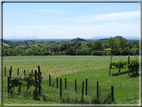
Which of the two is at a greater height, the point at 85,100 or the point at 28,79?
the point at 28,79

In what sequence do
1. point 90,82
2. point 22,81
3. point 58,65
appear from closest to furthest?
1. point 22,81
2. point 90,82
3. point 58,65

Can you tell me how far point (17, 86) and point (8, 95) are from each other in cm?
129

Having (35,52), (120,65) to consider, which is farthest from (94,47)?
(120,65)

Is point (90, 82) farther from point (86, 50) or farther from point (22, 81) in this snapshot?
point (86, 50)

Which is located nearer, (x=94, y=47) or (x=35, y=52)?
(x=35, y=52)

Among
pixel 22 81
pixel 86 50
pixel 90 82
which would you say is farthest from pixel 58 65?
pixel 86 50

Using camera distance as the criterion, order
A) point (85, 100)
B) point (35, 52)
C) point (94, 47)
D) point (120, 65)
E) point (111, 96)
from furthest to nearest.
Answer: point (94, 47)
point (35, 52)
point (120, 65)
point (111, 96)
point (85, 100)

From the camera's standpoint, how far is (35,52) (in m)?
105

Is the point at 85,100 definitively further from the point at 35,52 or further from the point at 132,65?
the point at 35,52

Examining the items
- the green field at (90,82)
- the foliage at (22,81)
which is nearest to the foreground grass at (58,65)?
the green field at (90,82)

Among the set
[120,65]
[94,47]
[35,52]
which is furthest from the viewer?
[94,47]

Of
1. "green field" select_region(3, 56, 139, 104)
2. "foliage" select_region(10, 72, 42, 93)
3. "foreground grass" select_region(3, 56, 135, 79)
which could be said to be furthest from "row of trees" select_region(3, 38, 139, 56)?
"foliage" select_region(10, 72, 42, 93)

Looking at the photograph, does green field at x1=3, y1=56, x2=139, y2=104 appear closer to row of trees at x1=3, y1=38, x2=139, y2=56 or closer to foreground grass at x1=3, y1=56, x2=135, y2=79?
foreground grass at x1=3, y1=56, x2=135, y2=79

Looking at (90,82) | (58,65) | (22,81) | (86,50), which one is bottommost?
(90,82)
